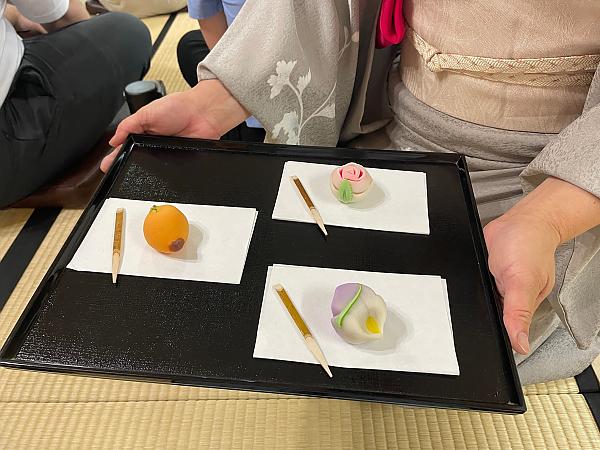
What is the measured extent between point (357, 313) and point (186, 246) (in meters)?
0.25

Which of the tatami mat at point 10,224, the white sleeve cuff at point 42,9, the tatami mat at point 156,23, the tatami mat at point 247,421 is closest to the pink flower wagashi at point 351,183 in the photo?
the tatami mat at point 247,421

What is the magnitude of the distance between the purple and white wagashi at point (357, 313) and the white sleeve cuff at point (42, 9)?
1431mm

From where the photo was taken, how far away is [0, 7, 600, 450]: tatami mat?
1.01m

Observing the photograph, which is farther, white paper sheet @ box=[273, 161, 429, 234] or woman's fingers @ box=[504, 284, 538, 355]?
white paper sheet @ box=[273, 161, 429, 234]

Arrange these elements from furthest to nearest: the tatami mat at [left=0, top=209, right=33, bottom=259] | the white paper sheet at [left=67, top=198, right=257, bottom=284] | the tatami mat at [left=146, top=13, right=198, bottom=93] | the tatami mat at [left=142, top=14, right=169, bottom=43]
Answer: the tatami mat at [left=142, top=14, right=169, bottom=43]
the tatami mat at [left=146, top=13, right=198, bottom=93]
the tatami mat at [left=0, top=209, right=33, bottom=259]
the white paper sheet at [left=67, top=198, right=257, bottom=284]

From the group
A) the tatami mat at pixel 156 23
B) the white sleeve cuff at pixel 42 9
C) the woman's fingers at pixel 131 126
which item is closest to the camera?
the woman's fingers at pixel 131 126

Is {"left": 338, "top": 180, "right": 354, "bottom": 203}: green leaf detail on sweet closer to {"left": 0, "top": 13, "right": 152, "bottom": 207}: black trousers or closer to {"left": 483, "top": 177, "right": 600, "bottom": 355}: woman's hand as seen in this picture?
{"left": 483, "top": 177, "right": 600, "bottom": 355}: woman's hand

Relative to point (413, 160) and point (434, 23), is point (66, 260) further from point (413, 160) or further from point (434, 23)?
point (434, 23)

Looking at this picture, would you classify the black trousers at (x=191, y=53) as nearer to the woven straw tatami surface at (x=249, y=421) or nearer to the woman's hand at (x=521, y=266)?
the woven straw tatami surface at (x=249, y=421)

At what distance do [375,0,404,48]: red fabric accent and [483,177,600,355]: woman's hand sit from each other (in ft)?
1.14

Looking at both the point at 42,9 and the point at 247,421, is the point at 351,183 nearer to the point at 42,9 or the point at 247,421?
the point at 247,421

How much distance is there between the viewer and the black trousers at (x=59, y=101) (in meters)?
1.46

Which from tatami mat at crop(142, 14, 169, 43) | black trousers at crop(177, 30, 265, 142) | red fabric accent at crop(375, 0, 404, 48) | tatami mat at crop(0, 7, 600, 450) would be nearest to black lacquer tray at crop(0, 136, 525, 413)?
red fabric accent at crop(375, 0, 404, 48)

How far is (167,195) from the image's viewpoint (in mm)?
773
